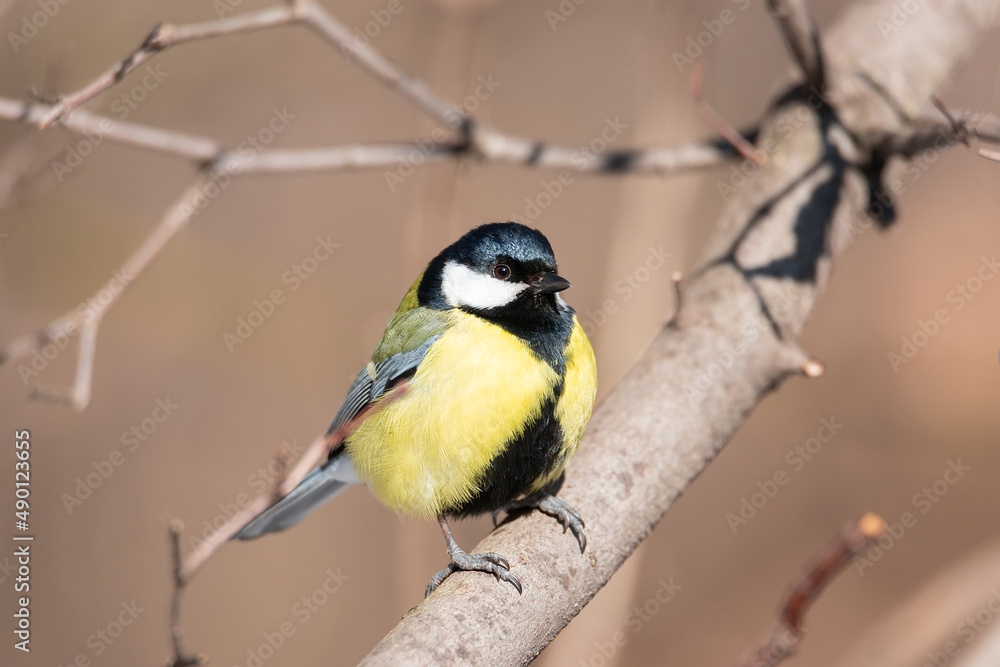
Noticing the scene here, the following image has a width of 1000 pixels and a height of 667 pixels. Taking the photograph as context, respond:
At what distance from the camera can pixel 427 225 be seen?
2949mm

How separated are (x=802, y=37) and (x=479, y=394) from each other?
159 centimetres

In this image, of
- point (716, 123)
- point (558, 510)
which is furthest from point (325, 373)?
point (716, 123)

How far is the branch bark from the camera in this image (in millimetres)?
1936

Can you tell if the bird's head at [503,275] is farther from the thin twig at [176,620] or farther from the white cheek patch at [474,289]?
the thin twig at [176,620]

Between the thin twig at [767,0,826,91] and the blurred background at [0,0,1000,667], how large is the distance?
60cm

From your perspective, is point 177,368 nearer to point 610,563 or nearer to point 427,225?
point 427,225

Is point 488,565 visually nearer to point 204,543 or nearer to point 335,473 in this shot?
point 204,543

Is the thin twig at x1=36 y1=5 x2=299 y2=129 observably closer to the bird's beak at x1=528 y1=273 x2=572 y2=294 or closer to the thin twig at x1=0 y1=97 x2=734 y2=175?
the thin twig at x1=0 y1=97 x2=734 y2=175

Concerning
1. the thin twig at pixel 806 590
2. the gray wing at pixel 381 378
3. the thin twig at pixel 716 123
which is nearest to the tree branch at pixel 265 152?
the thin twig at pixel 716 123

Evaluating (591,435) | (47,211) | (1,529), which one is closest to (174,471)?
(1,529)

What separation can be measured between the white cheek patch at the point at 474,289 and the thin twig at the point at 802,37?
1.18 m

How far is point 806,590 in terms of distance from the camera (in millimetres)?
1341

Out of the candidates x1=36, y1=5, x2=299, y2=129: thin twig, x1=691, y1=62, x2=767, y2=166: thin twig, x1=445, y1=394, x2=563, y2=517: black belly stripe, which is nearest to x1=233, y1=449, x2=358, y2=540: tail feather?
x1=445, y1=394, x2=563, y2=517: black belly stripe

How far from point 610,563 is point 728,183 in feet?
11.9
